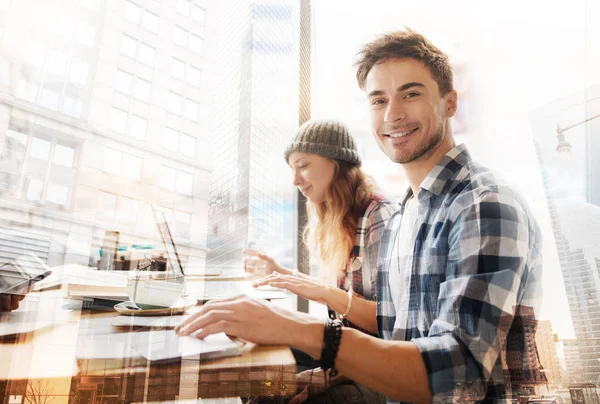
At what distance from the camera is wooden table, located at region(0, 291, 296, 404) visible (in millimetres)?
865

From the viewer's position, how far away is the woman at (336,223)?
4.53 ft

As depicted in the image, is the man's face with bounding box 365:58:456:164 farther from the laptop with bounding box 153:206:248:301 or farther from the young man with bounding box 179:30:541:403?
the laptop with bounding box 153:206:248:301

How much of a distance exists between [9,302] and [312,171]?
1048 mm

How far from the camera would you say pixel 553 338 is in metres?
0.93

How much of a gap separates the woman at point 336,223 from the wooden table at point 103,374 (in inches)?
18.8

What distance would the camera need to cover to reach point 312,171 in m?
1.63

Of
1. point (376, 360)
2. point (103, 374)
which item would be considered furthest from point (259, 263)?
point (376, 360)

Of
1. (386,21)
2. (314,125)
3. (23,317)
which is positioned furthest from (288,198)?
(23,317)

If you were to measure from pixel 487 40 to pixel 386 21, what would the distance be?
0.94 feet

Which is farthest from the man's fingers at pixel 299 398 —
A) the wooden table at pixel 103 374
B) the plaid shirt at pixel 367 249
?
the plaid shirt at pixel 367 249

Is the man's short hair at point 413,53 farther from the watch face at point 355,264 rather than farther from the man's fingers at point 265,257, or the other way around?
the man's fingers at point 265,257

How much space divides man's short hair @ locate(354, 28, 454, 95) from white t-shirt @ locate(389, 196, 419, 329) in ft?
1.05

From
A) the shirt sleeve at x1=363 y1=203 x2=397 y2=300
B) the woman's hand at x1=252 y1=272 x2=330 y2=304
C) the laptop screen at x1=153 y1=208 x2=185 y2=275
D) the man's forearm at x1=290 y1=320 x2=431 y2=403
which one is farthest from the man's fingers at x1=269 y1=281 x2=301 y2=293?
the man's forearm at x1=290 y1=320 x2=431 y2=403

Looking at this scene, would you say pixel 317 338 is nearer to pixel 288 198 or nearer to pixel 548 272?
pixel 548 272
